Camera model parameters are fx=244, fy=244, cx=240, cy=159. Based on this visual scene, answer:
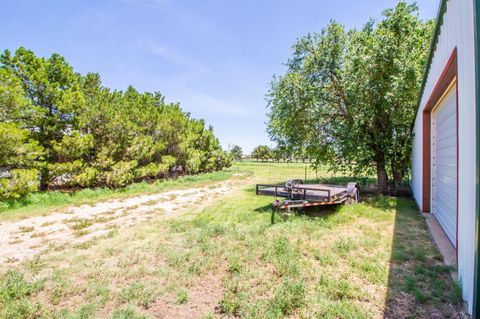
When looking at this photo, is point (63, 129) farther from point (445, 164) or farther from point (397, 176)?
point (397, 176)

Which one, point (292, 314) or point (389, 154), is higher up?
point (389, 154)

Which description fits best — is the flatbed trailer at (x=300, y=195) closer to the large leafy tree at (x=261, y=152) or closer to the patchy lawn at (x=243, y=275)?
the patchy lawn at (x=243, y=275)

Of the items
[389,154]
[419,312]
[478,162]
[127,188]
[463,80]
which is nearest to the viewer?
[478,162]

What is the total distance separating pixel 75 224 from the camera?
305 inches

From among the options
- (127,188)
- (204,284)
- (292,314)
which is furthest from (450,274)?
(127,188)

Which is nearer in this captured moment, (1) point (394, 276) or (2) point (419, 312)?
(2) point (419, 312)

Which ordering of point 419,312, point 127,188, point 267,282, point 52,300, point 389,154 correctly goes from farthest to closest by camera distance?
1. point 127,188
2. point 389,154
3. point 267,282
4. point 52,300
5. point 419,312

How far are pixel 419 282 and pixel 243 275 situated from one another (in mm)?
2724

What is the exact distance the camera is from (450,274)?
392cm

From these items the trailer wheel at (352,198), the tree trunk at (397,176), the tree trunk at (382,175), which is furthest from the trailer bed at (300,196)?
the tree trunk at (397,176)

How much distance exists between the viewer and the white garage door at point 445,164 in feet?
16.4

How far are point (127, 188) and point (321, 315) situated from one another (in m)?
14.3

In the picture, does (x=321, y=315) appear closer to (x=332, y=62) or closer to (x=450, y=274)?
(x=450, y=274)

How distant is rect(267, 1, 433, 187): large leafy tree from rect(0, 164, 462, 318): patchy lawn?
5.50m
